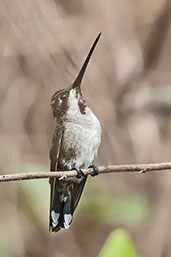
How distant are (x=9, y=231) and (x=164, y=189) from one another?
118cm

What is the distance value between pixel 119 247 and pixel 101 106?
10.9 feet

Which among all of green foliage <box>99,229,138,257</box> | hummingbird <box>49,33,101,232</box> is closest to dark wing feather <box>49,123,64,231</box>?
hummingbird <box>49,33,101,232</box>

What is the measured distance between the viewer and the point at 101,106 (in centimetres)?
466

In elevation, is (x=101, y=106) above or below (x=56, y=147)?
above

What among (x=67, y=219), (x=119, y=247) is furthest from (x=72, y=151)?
(x=119, y=247)

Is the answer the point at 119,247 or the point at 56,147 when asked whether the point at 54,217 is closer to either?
the point at 56,147

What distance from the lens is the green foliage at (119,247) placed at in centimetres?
135

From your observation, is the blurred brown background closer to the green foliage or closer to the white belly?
the white belly

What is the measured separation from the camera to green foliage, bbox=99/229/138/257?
135 centimetres

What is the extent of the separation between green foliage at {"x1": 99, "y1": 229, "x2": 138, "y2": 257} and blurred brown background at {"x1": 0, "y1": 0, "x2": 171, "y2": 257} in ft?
8.77

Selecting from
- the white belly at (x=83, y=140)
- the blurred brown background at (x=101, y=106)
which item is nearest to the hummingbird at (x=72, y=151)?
the white belly at (x=83, y=140)

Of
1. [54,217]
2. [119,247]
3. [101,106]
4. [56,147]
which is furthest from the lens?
[101,106]

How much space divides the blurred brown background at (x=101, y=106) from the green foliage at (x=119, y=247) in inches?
105

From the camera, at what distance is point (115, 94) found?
4.81 metres
